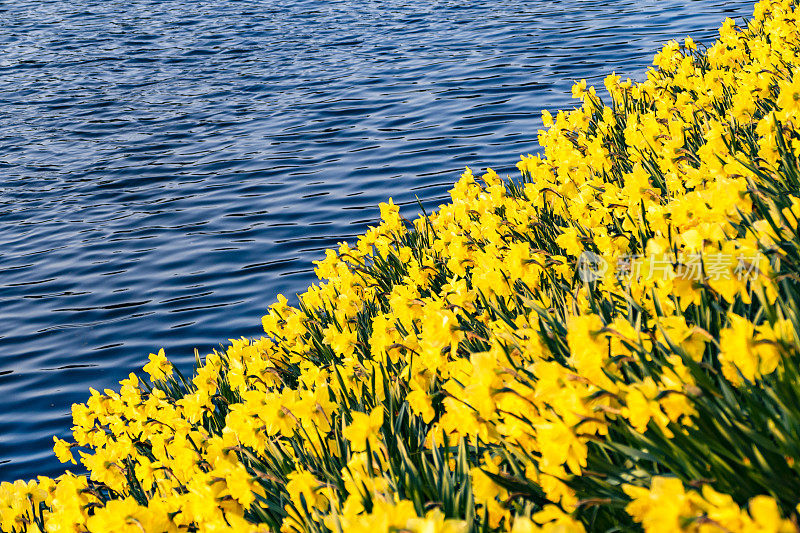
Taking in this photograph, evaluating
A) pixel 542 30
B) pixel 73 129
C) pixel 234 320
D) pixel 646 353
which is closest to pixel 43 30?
pixel 73 129

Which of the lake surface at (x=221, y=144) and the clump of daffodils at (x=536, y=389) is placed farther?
the lake surface at (x=221, y=144)

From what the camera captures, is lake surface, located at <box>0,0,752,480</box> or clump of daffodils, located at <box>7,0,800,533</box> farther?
lake surface, located at <box>0,0,752,480</box>

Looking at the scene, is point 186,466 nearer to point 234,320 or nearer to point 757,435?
point 757,435

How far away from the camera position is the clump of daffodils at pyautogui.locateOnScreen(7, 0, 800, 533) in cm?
174

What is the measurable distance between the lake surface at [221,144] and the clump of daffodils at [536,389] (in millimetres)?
2293

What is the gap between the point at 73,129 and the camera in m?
11.6

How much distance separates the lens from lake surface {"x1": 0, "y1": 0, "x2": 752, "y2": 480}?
6.46 meters

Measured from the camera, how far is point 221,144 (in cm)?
1055

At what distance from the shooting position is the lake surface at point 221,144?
6457 millimetres

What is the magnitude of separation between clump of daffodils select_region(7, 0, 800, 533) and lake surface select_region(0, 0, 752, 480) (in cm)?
229

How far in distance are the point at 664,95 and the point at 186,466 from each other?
4.11m

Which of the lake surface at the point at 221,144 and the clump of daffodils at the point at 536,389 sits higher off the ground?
the clump of daffodils at the point at 536,389

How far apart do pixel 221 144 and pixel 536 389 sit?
30.7ft

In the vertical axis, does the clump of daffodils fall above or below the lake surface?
above
